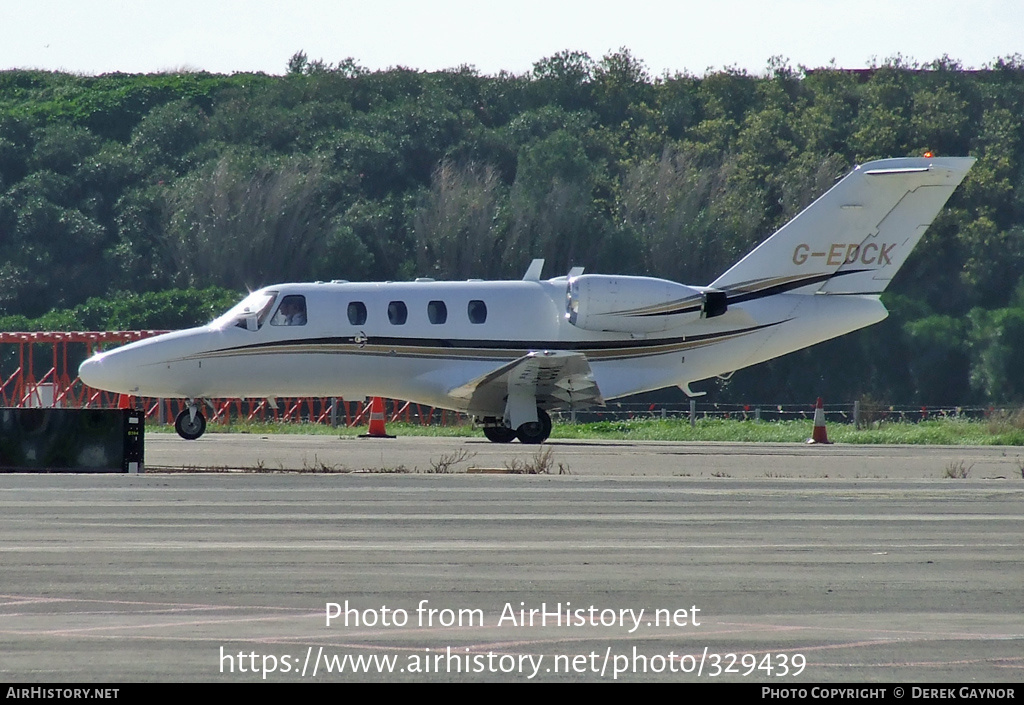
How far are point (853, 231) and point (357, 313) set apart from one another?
8.30 meters

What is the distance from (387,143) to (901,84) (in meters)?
20.4

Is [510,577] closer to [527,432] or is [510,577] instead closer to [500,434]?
[527,432]

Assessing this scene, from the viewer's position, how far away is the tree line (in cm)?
4547

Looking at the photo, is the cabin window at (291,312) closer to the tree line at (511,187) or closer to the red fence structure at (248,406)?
the red fence structure at (248,406)

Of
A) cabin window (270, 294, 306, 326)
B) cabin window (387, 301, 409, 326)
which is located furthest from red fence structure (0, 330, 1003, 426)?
cabin window (387, 301, 409, 326)

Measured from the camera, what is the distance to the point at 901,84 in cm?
5716

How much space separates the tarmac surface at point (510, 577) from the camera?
6988 millimetres

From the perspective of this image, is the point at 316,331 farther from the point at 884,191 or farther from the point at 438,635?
the point at 438,635

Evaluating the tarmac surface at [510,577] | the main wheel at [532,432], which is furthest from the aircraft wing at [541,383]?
the tarmac surface at [510,577]

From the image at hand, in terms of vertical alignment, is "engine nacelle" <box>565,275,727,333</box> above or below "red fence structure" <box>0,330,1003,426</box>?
above

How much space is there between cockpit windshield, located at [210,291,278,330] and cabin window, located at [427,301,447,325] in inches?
100.0

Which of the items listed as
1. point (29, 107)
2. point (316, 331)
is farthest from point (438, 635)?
point (29, 107)

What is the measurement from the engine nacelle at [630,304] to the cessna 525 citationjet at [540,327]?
Answer: 0.02m

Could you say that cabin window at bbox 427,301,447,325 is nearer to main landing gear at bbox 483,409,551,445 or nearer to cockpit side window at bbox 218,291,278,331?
main landing gear at bbox 483,409,551,445
